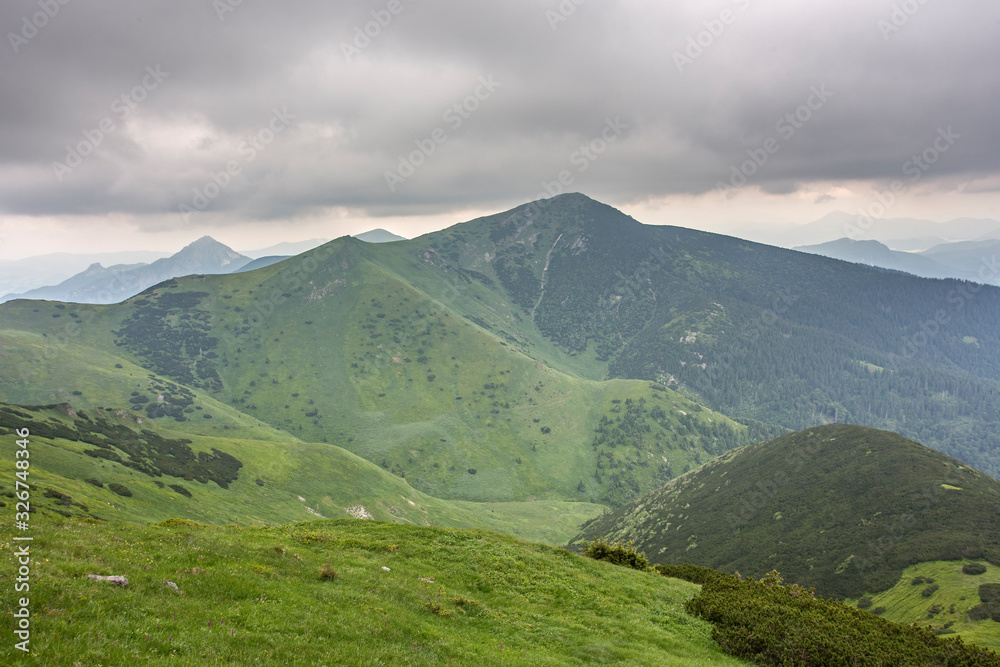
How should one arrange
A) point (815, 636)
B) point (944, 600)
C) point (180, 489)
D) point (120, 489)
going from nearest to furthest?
point (815, 636) < point (944, 600) < point (120, 489) < point (180, 489)

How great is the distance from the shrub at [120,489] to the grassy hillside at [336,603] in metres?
44.5

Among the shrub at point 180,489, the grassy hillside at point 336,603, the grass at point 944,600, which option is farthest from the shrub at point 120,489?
the grass at point 944,600

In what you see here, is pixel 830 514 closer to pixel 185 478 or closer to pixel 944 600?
pixel 944 600

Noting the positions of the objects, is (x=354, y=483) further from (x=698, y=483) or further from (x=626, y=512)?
(x=698, y=483)

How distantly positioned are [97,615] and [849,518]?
121018 millimetres

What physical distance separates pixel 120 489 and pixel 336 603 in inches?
2692

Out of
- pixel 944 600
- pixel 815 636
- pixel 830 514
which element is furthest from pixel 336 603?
pixel 830 514

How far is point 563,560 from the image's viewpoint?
37125 mm

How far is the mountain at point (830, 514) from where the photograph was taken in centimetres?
7525

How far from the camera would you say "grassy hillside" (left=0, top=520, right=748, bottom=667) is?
15.6m

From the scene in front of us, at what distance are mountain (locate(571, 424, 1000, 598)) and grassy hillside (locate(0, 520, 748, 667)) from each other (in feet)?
210

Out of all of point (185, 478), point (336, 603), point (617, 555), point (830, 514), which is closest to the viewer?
point (336, 603)

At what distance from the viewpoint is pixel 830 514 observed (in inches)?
3996

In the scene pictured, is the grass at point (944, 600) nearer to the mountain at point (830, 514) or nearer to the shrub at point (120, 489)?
the mountain at point (830, 514)
